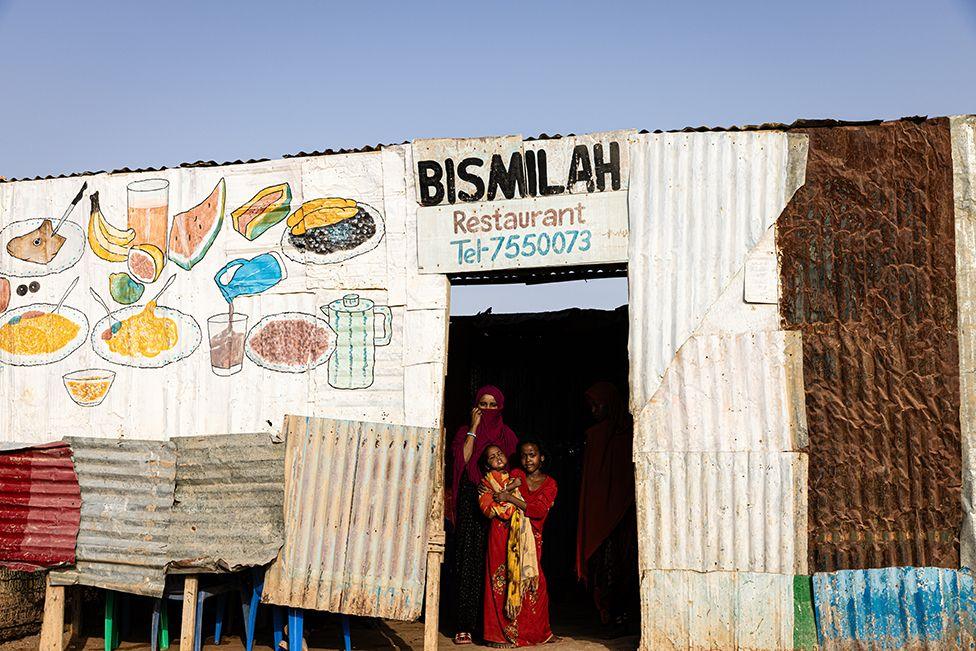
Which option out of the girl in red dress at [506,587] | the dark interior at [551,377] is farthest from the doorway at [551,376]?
the girl in red dress at [506,587]

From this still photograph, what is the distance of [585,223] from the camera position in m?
6.47

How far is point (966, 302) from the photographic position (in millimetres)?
6176

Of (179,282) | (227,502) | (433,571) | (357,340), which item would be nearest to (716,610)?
(433,571)

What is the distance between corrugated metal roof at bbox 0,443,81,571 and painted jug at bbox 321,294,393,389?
76.5 inches

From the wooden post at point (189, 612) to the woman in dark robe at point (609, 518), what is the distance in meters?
2.92

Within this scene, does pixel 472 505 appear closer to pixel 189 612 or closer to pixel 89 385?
pixel 189 612

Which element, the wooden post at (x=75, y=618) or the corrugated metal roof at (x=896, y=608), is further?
the wooden post at (x=75, y=618)

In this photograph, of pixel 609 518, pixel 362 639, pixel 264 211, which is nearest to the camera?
pixel 264 211

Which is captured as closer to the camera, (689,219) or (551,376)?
(689,219)

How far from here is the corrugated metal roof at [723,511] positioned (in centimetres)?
620

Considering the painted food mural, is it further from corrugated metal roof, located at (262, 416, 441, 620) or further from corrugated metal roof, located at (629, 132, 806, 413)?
corrugated metal roof, located at (629, 132, 806, 413)

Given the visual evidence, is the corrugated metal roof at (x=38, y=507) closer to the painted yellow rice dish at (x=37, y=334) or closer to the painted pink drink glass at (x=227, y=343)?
the painted yellow rice dish at (x=37, y=334)

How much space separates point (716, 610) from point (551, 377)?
481 cm

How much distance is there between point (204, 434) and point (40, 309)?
61.8 inches
